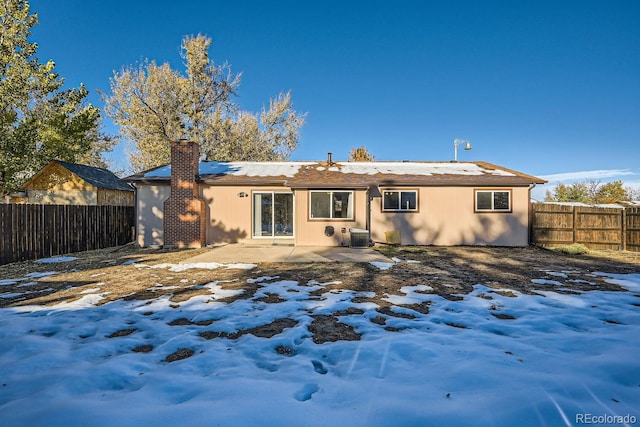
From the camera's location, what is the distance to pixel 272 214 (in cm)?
1381

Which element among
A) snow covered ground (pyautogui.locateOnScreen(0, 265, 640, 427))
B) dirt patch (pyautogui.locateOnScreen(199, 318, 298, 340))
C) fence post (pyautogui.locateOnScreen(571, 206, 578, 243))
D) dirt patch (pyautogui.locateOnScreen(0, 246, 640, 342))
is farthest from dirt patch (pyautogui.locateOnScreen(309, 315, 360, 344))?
fence post (pyautogui.locateOnScreen(571, 206, 578, 243))

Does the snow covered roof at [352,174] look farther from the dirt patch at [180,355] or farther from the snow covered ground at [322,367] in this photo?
the dirt patch at [180,355]

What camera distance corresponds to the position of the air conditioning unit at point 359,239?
39.5 feet

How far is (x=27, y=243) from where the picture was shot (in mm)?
9391

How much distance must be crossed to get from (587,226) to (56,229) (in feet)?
61.0

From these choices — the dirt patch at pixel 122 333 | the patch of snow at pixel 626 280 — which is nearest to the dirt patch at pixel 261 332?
the dirt patch at pixel 122 333

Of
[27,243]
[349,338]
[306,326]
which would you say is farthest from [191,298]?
[27,243]

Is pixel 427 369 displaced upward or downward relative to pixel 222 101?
downward

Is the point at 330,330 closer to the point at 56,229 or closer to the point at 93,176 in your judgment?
the point at 56,229

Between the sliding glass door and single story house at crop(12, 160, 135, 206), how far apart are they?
10.4 m

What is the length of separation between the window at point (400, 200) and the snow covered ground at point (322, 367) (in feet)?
28.1

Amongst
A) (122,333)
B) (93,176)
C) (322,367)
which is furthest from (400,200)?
(93,176)

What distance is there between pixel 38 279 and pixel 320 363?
698cm

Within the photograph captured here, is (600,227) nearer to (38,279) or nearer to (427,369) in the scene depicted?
(427,369)
